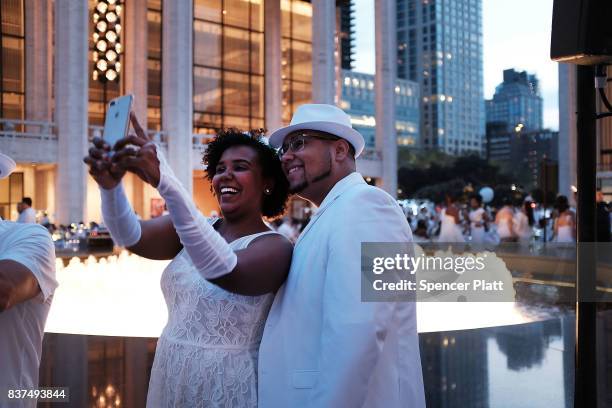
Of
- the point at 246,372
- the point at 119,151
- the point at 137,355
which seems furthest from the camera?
the point at 137,355

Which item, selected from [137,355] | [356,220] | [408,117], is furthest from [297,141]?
[408,117]

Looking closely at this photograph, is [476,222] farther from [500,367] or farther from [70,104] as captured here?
[70,104]

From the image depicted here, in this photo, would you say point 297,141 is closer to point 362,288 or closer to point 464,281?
point 362,288

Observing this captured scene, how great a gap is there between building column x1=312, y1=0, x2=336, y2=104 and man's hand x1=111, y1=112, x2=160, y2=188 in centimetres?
3534

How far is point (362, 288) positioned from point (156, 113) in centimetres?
3967

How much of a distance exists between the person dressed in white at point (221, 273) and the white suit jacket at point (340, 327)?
0.42ft

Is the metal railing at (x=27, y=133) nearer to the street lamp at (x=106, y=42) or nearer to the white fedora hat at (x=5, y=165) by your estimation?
the street lamp at (x=106, y=42)

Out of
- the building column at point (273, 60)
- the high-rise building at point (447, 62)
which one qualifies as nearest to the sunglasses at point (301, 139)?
the building column at point (273, 60)

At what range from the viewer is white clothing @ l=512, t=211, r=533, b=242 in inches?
789

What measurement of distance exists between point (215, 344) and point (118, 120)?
1.15 metres

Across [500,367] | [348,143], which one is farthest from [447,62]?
[348,143]

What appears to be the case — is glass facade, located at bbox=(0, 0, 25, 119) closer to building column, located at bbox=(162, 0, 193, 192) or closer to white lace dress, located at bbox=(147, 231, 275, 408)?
building column, located at bbox=(162, 0, 193, 192)

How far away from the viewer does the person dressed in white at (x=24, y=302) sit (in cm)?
253

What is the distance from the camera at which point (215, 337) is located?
285 centimetres
